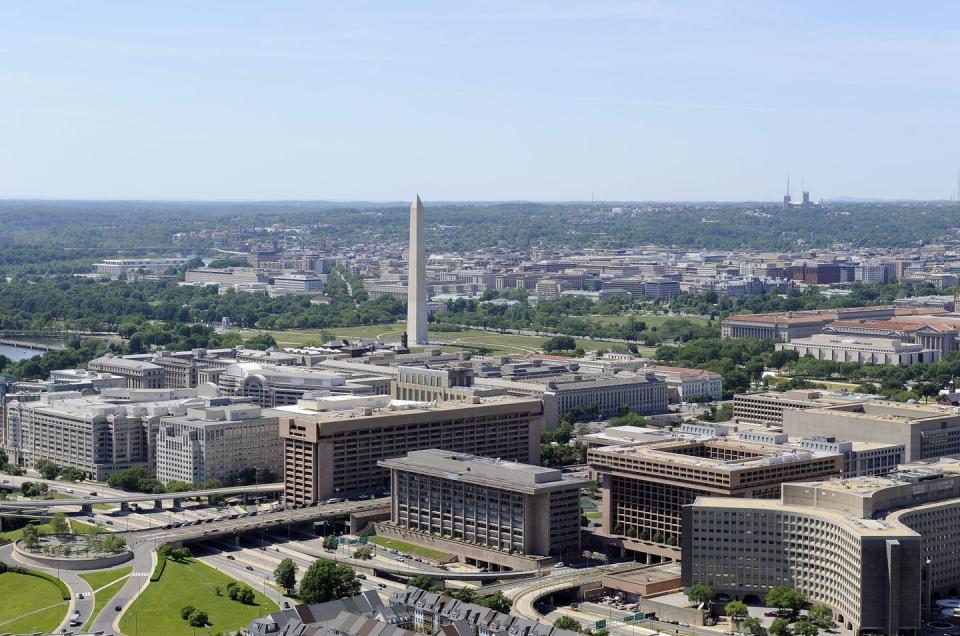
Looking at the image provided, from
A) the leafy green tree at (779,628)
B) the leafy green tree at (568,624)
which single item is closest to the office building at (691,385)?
the leafy green tree at (779,628)

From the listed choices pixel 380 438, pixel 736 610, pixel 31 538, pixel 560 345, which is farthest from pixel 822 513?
pixel 560 345

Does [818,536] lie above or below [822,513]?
below

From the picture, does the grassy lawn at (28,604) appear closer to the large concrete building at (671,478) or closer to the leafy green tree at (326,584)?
the leafy green tree at (326,584)

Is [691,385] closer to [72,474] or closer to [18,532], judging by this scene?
[72,474]

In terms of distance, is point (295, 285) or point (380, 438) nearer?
point (380, 438)

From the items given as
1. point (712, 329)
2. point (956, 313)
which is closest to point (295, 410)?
point (712, 329)

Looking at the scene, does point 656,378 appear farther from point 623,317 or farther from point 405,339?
point 623,317
